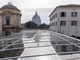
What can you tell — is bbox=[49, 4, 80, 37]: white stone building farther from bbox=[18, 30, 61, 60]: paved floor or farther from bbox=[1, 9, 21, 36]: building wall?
bbox=[18, 30, 61, 60]: paved floor

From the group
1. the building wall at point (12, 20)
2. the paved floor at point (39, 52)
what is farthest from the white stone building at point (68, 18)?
the paved floor at point (39, 52)

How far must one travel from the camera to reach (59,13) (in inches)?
2234

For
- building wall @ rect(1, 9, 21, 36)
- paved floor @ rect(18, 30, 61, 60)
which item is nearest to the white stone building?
building wall @ rect(1, 9, 21, 36)

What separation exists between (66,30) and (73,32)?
2284 mm

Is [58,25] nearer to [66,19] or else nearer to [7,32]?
[66,19]

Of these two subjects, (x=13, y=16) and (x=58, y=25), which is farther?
(x=13, y=16)

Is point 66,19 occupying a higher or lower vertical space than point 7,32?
higher

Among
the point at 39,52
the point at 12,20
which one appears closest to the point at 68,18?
the point at 12,20

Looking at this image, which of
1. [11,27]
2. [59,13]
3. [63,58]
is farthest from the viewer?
[11,27]

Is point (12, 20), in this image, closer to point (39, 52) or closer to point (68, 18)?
point (68, 18)

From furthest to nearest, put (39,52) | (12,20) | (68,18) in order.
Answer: (12,20), (68,18), (39,52)

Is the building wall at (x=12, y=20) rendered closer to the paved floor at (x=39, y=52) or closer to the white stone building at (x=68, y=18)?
the white stone building at (x=68, y=18)

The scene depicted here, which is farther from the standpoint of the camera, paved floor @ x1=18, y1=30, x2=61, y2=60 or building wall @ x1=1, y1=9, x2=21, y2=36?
building wall @ x1=1, y1=9, x2=21, y2=36

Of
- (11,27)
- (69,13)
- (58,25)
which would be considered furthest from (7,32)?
(69,13)
